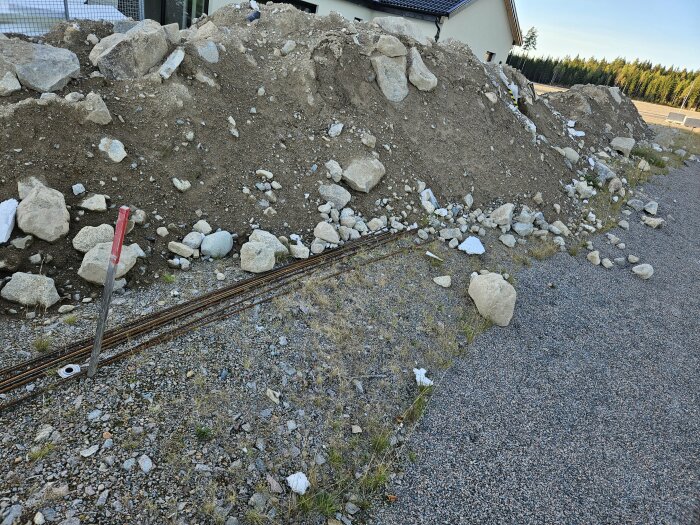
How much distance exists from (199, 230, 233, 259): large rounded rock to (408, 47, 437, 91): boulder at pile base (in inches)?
253

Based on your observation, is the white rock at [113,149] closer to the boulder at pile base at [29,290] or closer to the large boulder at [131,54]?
the large boulder at [131,54]

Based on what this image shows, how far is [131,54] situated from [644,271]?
10823mm

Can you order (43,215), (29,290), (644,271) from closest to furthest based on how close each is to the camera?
(29,290) < (43,215) < (644,271)

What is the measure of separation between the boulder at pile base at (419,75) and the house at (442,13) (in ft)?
28.0

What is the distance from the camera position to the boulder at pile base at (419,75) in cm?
1001

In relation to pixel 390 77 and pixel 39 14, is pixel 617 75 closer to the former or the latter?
pixel 390 77

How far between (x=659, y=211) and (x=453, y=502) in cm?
1261

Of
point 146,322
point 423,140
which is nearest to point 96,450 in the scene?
point 146,322

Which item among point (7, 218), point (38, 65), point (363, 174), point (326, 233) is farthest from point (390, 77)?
point (7, 218)

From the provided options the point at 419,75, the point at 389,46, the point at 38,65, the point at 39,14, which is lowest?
the point at 39,14

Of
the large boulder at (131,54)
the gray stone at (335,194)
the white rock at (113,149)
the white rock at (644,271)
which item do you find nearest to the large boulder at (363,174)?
the gray stone at (335,194)

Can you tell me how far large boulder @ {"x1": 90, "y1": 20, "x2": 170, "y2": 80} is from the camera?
279 inches

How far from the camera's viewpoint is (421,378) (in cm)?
521

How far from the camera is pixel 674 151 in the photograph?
1973cm
